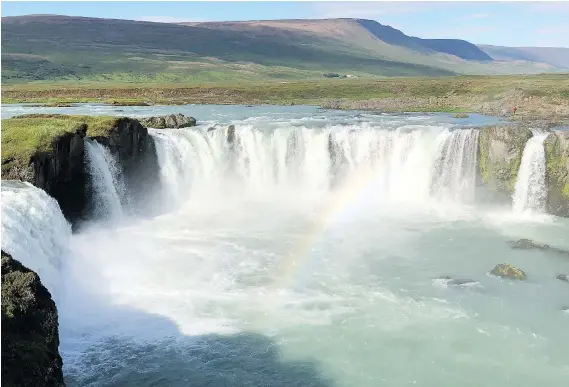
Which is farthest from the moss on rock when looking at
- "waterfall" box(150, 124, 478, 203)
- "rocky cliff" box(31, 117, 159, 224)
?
"waterfall" box(150, 124, 478, 203)

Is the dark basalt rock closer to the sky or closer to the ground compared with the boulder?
closer to the ground

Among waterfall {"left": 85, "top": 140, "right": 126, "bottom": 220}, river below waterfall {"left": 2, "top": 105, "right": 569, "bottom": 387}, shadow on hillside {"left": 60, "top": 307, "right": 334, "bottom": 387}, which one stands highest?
waterfall {"left": 85, "top": 140, "right": 126, "bottom": 220}

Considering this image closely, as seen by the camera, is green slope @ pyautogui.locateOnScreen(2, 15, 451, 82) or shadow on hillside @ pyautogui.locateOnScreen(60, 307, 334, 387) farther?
green slope @ pyautogui.locateOnScreen(2, 15, 451, 82)

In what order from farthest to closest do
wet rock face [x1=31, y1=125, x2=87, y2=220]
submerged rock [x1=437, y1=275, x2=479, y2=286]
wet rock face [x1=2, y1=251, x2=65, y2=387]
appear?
1. wet rock face [x1=31, y1=125, x2=87, y2=220]
2. submerged rock [x1=437, y1=275, x2=479, y2=286]
3. wet rock face [x1=2, y1=251, x2=65, y2=387]

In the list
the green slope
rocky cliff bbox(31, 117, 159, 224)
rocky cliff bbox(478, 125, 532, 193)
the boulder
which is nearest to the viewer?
rocky cliff bbox(31, 117, 159, 224)

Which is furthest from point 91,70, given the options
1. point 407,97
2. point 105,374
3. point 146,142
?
point 105,374

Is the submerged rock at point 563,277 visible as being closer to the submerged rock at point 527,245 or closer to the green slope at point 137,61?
the submerged rock at point 527,245

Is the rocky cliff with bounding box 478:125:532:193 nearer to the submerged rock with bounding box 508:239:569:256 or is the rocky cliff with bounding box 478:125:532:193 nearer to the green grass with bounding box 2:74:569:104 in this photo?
the submerged rock with bounding box 508:239:569:256
